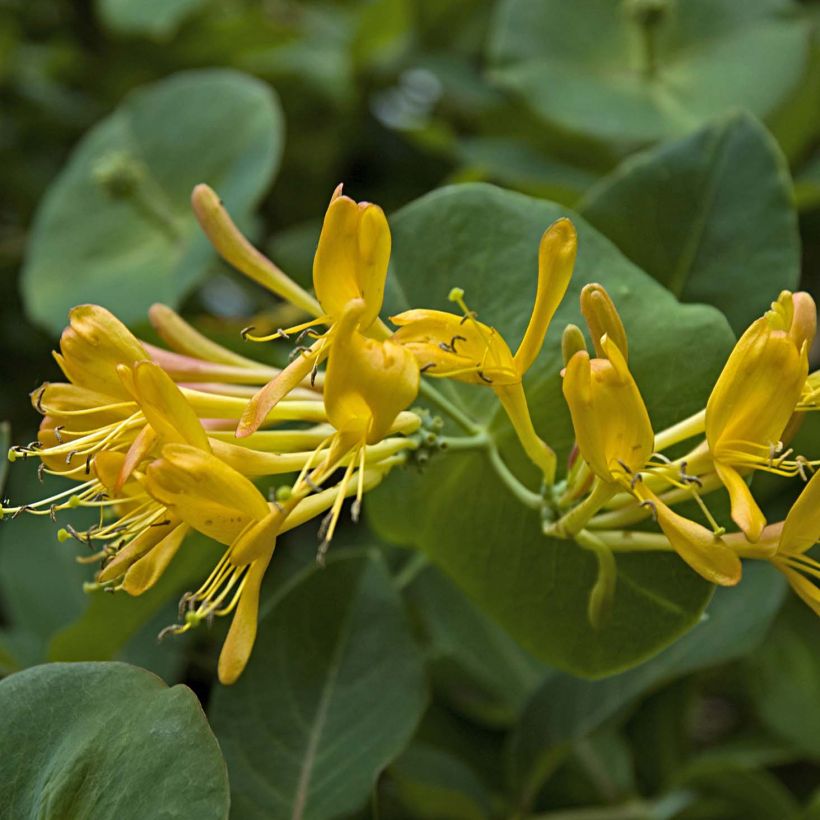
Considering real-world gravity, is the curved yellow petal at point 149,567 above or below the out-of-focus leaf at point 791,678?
above

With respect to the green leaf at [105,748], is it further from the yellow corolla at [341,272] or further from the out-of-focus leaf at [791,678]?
the out-of-focus leaf at [791,678]

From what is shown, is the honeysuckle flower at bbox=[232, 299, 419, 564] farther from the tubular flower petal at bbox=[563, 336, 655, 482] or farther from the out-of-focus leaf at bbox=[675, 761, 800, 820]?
the out-of-focus leaf at bbox=[675, 761, 800, 820]

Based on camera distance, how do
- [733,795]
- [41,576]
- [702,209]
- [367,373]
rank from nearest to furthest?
1. [367,373]
2. [702,209]
3. [733,795]
4. [41,576]

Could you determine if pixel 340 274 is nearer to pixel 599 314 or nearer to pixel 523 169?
pixel 599 314

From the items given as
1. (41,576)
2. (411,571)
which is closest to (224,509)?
(411,571)

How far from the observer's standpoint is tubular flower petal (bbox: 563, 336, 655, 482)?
47cm

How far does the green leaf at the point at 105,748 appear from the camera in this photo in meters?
0.49

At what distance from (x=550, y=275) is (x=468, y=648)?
418 mm

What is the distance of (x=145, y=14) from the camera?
1142 mm

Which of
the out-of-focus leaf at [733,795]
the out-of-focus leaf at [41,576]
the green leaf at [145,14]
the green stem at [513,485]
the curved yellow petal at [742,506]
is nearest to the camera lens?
the curved yellow petal at [742,506]

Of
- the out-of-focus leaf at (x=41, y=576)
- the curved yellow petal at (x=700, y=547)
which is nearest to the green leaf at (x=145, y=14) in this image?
the out-of-focus leaf at (x=41, y=576)

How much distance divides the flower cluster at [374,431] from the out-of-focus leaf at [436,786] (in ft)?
0.82

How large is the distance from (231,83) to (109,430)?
1.92 feet

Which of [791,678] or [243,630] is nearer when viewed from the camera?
[243,630]
